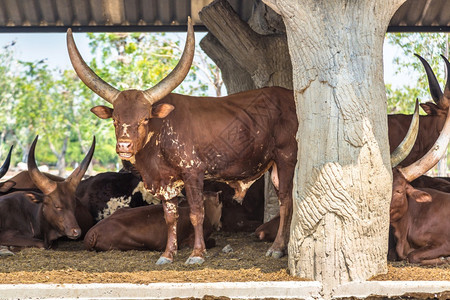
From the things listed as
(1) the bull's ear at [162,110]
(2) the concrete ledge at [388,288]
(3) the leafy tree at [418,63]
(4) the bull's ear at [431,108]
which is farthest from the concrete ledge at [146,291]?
(3) the leafy tree at [418,63]

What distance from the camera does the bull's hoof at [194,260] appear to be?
627 centimetres

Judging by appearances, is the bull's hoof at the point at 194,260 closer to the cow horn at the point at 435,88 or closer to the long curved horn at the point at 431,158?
the long curved horn at the point at 431,158

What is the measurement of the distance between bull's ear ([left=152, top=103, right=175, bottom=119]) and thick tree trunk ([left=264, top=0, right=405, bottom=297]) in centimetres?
142

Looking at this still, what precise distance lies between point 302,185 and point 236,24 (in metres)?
3.65

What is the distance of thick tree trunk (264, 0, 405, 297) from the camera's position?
5.23 m

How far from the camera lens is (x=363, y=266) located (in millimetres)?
5230

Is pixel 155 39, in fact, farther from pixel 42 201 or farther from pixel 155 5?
pixel 42 201

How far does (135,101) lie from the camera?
6223 millimetres

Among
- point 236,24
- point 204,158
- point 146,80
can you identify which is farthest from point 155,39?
point 204,158

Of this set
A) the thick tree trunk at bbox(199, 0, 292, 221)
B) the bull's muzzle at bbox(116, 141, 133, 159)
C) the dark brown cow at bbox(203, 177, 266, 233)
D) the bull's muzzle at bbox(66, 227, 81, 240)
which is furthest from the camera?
the dark brown cow at bbox(203, 177, 266, 233)

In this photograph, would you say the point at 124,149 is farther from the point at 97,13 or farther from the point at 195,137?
the point at 97,13

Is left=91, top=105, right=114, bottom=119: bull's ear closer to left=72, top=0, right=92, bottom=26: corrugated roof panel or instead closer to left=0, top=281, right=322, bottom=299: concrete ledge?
left=0, top=281, right=322, bottom=299: concrete ledge

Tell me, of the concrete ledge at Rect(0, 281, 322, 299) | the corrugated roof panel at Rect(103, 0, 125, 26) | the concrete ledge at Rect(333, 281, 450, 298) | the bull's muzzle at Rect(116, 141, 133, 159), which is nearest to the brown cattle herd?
the bull's muzzle at Rect(116, 141, 133, 159)

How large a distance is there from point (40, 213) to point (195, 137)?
8.82 ft
